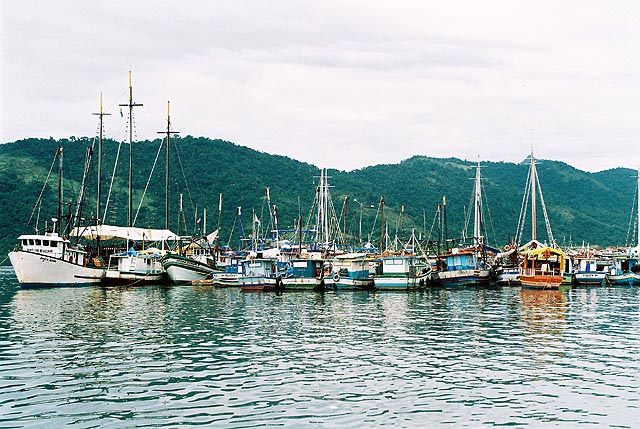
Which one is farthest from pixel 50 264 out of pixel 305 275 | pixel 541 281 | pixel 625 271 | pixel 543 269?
pixel 625 271

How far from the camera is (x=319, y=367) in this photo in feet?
84.1

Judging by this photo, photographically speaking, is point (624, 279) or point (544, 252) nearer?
point (544, 252)

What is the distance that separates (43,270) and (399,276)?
3602 cm

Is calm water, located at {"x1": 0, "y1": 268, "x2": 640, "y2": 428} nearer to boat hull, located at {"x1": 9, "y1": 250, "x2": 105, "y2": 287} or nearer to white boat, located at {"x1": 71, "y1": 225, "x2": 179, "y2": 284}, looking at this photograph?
boat hull, located at {"x1": 9, "y1": 250, "x2": 105, "y2": 287}

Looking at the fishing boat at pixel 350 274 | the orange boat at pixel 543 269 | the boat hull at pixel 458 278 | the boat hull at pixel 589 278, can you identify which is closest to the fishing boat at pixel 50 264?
the fishing boat at pixel 350 274

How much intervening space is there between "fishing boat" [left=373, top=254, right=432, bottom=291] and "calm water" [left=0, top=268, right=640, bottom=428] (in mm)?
20181

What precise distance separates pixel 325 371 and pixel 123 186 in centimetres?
14453

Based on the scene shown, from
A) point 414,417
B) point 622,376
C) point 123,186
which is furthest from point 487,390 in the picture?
point 123,186

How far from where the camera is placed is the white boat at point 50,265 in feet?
240

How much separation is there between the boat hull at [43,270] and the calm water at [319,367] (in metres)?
27.7

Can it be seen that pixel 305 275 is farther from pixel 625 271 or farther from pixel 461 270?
pixel 625 271

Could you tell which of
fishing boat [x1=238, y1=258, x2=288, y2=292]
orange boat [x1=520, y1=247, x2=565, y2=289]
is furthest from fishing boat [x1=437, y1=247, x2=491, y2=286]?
fishing boat [x1=238, y1=258, x2=288, y2=292]

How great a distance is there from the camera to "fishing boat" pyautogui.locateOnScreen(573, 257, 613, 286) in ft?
258

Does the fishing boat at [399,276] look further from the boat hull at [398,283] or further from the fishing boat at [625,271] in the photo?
the fishing boat at [625,271]
